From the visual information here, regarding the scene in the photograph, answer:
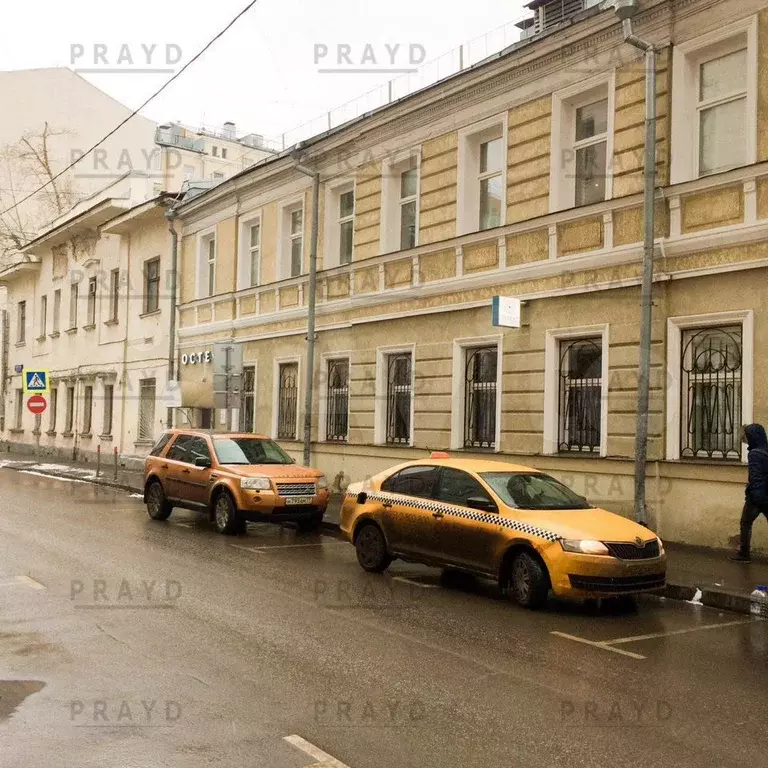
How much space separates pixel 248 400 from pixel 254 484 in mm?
9605

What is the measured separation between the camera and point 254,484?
14125 mm

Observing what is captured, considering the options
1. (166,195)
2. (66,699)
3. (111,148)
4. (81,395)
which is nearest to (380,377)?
(166,195)

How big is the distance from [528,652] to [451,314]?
33.6ft

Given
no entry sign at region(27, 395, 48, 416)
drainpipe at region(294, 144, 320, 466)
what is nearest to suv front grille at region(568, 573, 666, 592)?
drainpipe at region(294, 144, 320, 466)

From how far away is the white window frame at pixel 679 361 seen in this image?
1205 centimetres

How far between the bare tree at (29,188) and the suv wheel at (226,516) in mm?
30566

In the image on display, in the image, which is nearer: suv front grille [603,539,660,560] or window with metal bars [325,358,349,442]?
suv front grille [603,539,660,560]

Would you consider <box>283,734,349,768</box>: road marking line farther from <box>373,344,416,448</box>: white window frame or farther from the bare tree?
the bare tree

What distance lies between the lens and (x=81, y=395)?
33469 mm

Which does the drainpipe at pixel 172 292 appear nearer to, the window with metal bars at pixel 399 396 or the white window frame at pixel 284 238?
the white window frame at pixel 284 238

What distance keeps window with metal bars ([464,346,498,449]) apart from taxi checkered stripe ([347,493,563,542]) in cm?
524

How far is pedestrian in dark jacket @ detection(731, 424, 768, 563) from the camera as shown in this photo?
11047 mm

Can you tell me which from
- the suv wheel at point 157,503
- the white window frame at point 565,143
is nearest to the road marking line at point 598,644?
the white window frame at point 565,143

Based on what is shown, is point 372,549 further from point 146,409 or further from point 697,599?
point 146,409
